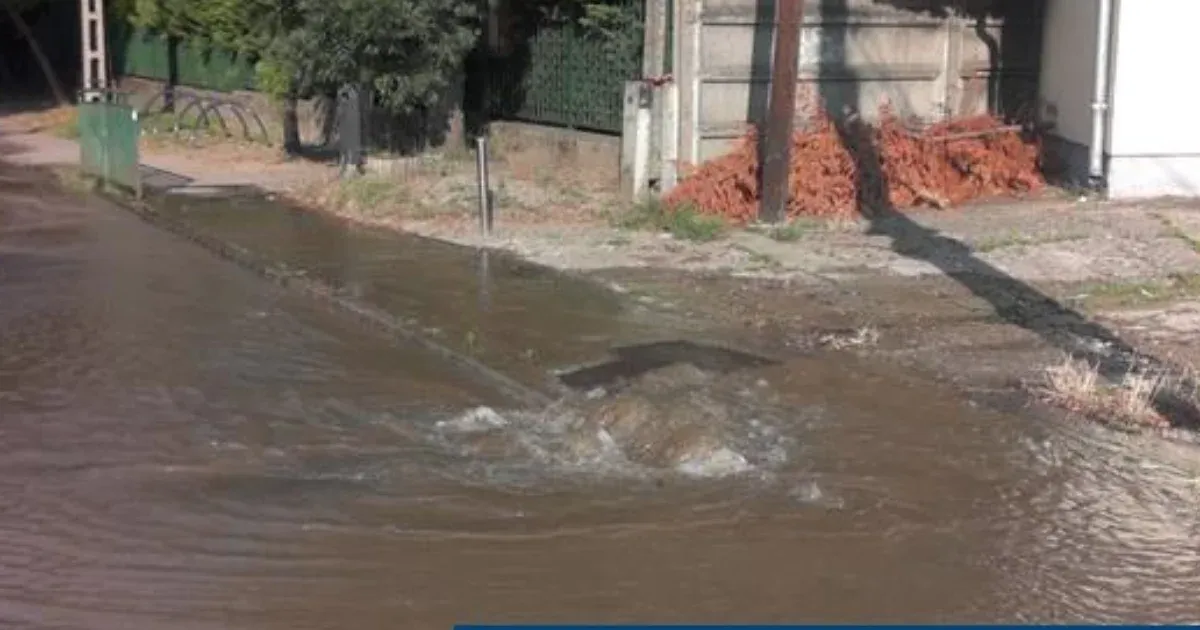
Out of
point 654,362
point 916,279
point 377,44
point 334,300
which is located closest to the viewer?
point 654,362

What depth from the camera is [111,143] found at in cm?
1881

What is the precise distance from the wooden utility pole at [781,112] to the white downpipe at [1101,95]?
8.99 feet

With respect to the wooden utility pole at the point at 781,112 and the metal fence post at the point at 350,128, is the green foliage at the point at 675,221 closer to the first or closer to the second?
the wooden utility pole at the point at 781,112

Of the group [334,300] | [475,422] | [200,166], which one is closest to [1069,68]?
[334,300]

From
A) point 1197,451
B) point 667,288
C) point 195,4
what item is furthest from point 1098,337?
point 195,4

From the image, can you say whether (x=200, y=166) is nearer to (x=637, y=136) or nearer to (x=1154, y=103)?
(x=637, y=136)

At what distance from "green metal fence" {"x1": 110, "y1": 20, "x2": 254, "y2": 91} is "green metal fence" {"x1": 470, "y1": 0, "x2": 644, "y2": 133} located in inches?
265

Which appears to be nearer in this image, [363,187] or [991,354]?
[991,354]

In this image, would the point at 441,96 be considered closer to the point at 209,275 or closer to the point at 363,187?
the point at 363,187

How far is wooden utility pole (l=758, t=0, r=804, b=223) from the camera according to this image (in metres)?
14.5

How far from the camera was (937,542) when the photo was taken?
6.84 meters

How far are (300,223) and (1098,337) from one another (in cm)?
815

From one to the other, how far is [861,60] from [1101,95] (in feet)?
7.82

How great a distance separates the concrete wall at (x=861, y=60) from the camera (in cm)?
1595
